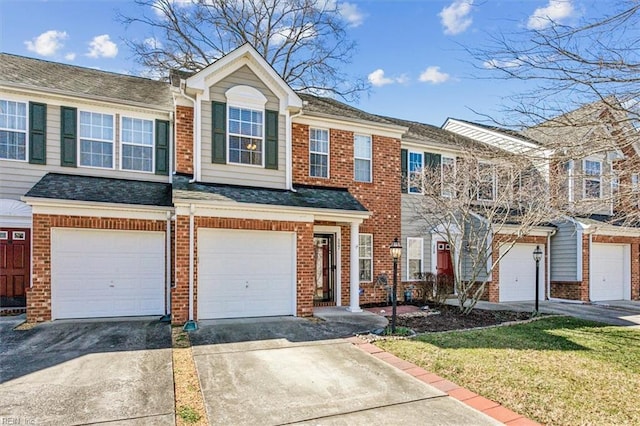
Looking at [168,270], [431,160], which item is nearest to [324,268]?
[168,270]

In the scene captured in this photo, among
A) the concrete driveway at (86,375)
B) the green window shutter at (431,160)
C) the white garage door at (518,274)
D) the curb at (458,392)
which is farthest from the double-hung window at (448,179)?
the concrete driveway at (86,375)

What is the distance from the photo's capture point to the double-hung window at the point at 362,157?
12.8 m

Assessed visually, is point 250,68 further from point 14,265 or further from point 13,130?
point 14,265

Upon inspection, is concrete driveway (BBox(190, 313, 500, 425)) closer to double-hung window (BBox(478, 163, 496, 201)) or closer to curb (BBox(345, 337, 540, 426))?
curb (BBox(345, 337, 540, 426))

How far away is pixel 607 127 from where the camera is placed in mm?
5160

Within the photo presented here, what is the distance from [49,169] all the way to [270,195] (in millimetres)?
5709

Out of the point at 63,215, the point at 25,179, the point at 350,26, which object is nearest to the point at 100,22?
the point at 25,179

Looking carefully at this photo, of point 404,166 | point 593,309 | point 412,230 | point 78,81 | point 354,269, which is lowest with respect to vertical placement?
point 593,309

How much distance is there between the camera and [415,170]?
13.9 m

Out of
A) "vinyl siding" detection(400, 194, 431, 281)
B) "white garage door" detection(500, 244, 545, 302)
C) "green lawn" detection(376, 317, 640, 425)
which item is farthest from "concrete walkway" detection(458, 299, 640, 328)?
"green lawn" detection(376, 317, 640, 425)

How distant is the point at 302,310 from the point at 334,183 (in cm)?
429

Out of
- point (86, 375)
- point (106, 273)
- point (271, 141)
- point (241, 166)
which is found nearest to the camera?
point (86, 375)

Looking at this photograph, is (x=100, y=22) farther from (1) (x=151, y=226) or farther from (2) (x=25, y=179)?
(1) (x=151, y=226)

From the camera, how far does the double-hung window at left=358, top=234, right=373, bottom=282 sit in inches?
496
